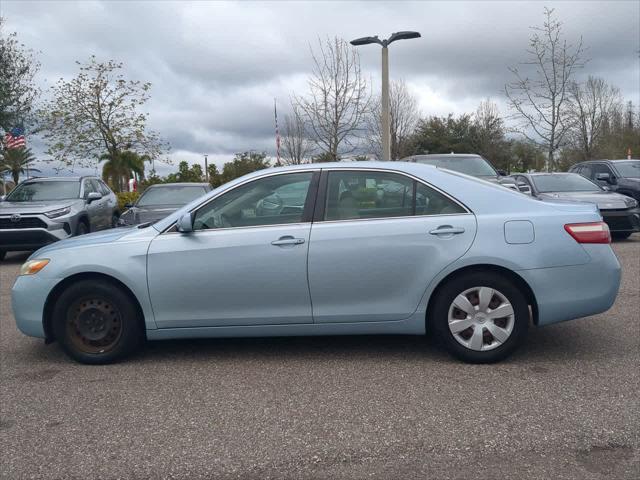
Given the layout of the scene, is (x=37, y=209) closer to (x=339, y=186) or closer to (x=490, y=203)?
(x=339, y=186)

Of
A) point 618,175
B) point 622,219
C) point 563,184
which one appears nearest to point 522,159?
point 618,175

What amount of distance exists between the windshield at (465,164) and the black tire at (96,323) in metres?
8.30

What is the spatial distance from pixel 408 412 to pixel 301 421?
65cm

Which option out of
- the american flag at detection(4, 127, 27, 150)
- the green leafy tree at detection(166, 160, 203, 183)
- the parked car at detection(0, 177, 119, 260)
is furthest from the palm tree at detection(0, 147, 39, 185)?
the parked car at detection(0, 177, 119, 260)

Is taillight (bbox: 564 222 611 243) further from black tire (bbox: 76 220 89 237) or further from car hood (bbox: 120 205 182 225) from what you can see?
black tire (bbox: 76 220 89 237)

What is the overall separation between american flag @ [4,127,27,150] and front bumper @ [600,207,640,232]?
17.3 m

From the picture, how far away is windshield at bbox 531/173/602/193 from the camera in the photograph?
12.3 meters

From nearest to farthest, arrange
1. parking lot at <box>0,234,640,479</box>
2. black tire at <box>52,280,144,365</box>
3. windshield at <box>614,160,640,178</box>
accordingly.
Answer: parking lot at <box>0,234,640,479</box>, black tire at <box>52,280,144,365</box>, windshield at <box>614,160,640,178</box>

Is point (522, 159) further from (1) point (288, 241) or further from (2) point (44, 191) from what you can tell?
(1) point (288, 241)

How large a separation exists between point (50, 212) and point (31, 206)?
0.44 meters

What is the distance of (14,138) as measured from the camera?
66.7ft

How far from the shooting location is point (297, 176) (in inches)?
191

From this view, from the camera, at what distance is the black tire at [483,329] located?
176 inches

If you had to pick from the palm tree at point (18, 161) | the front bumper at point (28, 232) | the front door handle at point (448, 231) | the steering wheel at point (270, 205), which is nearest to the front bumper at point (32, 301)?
the steering wheel at point (270, 205)
